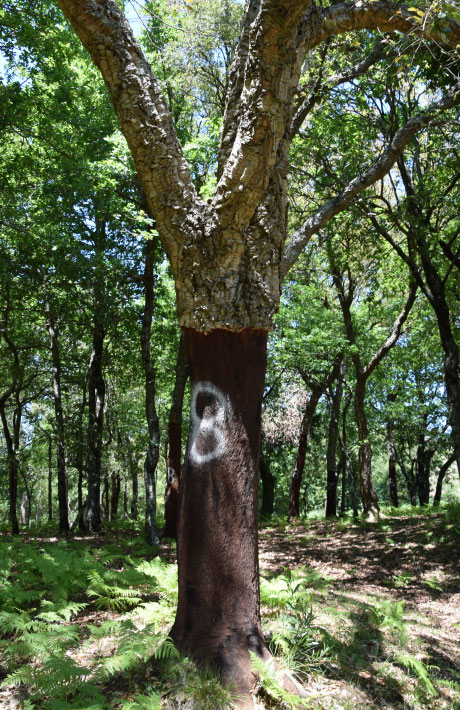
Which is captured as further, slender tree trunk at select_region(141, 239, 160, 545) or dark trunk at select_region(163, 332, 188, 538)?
dark trunk at select_region(163, 332, 188, 538)

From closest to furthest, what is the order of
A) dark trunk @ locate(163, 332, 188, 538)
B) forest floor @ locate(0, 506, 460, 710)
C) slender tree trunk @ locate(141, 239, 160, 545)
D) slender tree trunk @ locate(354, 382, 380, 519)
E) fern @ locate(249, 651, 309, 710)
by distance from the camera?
fern @ locate(249, 651, 309, 710) < forest floor @ locate(0, 506, 460, 710) < slender tree trunk @ locate(141, 239, 160, 545) < dark trunk @ locate(163, 332, 188, 538) < slender tree trunk @ locate(354, 382, 380, 519)

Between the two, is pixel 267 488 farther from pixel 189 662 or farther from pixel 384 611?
pixel 189 662

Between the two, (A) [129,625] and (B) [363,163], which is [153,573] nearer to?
(A) [129,625]

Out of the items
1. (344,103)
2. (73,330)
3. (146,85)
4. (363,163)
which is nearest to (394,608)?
(146,85)

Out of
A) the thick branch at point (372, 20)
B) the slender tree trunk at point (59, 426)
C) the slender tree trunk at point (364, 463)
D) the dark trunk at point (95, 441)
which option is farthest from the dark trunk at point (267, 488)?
the thick branch at point (372, 20)

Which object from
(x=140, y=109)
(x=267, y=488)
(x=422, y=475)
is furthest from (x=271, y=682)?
(x=422, y=475)

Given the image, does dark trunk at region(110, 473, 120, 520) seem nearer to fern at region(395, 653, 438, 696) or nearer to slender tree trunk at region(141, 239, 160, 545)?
slender tree trunk at region(141, 239, 160, 545)

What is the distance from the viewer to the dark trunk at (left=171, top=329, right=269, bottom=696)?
11.9 ft

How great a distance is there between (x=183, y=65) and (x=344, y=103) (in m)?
3.61

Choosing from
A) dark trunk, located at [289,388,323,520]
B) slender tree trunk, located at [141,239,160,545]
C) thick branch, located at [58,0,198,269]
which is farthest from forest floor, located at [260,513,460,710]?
dark trunk, located at [289,388,323,520]

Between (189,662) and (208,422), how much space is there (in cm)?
177

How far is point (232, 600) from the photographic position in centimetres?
367

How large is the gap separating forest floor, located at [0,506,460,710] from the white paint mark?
4.82ft

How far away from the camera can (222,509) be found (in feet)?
12.3
